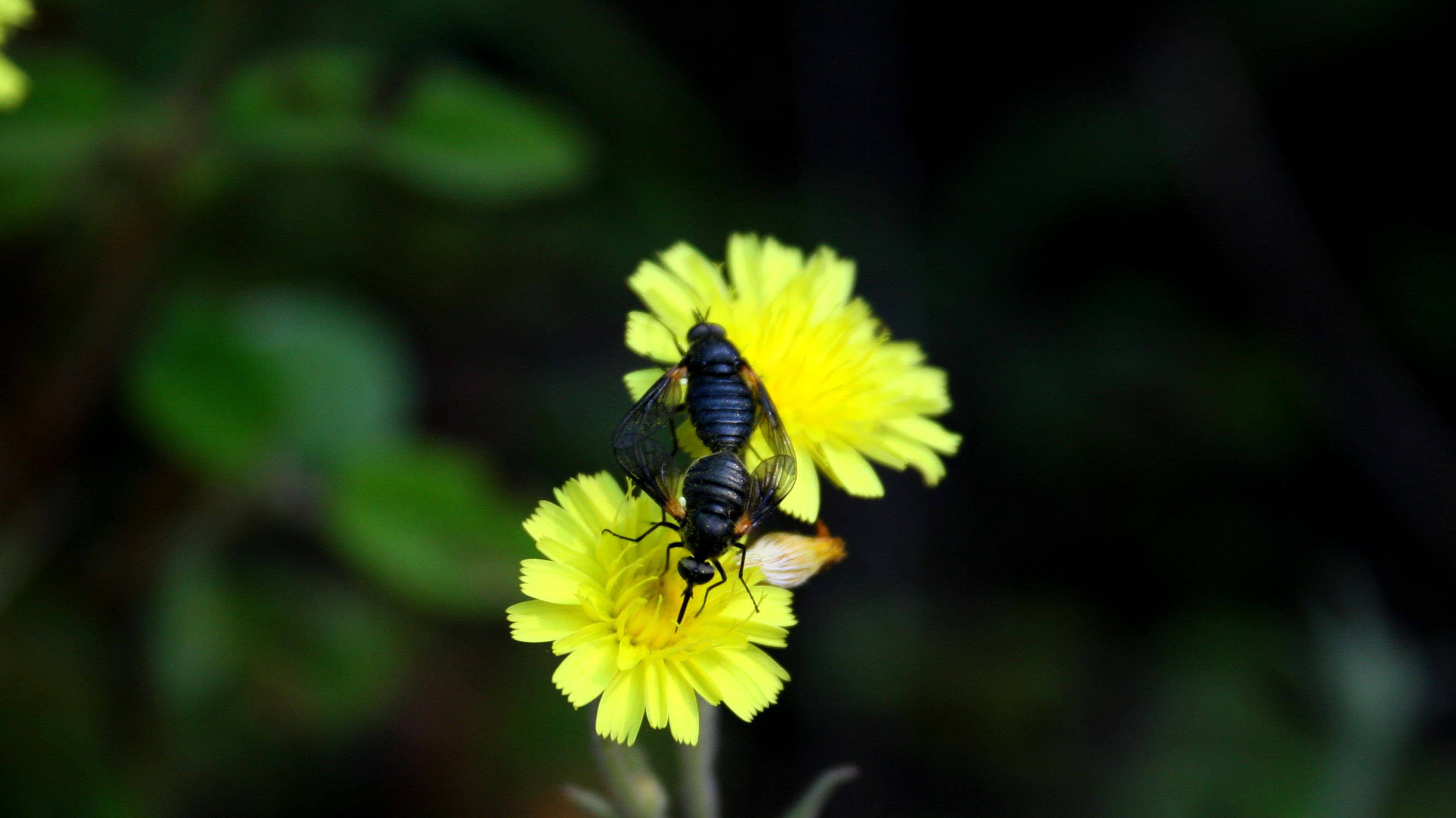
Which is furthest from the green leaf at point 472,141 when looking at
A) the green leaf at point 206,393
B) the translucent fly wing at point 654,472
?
the translucent fly wing at point 654,472

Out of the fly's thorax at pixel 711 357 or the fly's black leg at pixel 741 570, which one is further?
the fly's thorax at pixel 711 357

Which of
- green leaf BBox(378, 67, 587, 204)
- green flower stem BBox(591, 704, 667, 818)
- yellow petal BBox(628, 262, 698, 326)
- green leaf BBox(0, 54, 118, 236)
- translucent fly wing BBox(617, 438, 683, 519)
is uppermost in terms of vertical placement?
green leaf BBox(378, 67, 587, 204)

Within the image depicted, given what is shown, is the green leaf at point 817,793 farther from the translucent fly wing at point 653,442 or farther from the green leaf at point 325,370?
the green leaf at point 325,370

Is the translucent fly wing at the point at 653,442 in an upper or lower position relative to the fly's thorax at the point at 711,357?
lower

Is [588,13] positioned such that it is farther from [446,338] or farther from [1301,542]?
[1301,542]

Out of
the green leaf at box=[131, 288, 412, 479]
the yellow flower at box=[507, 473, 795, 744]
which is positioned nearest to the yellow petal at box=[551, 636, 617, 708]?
the yellow flower at box=[507, 473, 795, 744]

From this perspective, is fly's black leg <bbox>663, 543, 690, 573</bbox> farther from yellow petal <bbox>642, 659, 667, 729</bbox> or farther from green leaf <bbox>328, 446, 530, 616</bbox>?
green leaf <bbox>328, 446, 530, 616</bbox>

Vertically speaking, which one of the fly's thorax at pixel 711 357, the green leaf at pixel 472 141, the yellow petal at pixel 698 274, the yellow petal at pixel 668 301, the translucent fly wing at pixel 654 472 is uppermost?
the green leaf at pixel 472 141
